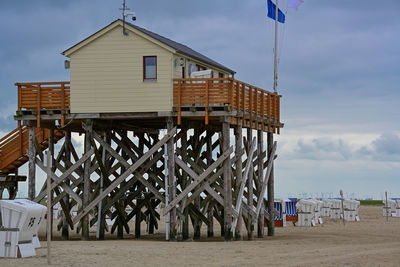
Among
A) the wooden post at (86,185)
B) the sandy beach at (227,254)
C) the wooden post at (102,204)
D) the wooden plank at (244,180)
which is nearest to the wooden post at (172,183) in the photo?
the sandy beach at (227,254)

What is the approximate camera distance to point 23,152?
112 ft

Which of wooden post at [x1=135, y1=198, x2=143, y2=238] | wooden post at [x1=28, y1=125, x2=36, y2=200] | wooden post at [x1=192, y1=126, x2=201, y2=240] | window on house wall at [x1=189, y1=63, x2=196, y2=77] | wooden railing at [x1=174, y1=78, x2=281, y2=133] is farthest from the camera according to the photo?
wooden post at [x1=135, y1=198, x2=143, y2=238]

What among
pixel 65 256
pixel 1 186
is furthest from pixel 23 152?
pixel 65 256

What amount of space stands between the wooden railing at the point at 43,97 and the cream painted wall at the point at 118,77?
0.58 m

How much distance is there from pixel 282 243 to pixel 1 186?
1368 centimetres

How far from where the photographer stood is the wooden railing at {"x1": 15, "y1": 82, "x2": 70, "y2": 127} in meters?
31.7

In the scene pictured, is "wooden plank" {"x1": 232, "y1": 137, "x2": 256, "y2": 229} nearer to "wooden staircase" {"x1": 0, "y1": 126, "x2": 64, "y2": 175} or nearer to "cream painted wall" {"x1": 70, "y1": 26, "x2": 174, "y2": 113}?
"cream painted wall" {"x1": 70, "y1": 26, "x2": 174, "y2": 113}

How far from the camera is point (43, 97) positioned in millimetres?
32031

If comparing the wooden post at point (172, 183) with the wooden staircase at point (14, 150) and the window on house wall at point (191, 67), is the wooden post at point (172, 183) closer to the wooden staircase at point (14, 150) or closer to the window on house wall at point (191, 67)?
the window on house wall at point (191, 67)

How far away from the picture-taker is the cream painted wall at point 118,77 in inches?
1189

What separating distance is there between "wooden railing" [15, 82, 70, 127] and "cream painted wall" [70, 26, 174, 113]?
580 millimetres

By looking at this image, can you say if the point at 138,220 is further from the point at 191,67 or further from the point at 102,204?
the point at 191,67

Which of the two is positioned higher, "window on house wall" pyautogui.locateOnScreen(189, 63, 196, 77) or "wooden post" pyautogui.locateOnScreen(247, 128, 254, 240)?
"window on house wall" pyautogui.locateOnScreen(189, 63, 196, 77)

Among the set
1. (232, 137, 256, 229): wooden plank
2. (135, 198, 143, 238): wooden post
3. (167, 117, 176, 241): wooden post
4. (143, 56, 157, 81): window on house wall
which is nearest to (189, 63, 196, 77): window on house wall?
(143, 56, 157, 81): window on house wall
